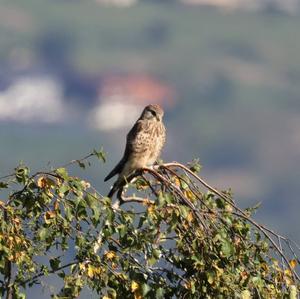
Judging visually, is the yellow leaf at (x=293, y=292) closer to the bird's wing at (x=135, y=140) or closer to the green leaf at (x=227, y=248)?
the green leaf at (x=227, y=248)

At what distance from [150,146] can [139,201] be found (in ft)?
7.18

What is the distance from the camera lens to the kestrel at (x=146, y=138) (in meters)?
8.26

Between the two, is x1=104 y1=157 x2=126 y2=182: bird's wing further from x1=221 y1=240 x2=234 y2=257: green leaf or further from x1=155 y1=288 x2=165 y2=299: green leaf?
x1=221 y1=240 x2=234 y2=257: green leaf

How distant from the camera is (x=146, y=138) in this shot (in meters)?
8.83

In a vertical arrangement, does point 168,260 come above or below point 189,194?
below

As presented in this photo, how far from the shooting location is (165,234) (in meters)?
6.07

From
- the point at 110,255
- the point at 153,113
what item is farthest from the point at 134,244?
the point at 153,113

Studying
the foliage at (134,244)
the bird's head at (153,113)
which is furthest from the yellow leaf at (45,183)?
the bird's head at (153,113)

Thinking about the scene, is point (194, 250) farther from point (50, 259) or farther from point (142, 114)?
point (142, 114)

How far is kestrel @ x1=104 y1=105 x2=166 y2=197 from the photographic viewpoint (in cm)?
826

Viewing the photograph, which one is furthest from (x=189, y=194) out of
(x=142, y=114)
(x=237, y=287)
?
(x=142, y=114)

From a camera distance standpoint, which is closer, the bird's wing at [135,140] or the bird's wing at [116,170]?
the bird's wing at [116,170]

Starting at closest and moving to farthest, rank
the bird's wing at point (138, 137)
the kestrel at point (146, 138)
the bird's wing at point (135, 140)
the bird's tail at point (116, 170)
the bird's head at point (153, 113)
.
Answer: the bird's tail at point (116, 170)
the kestrel at point (146, 138)
the bird's wing at point (135, 140)
the bird's wing at point (138, 137)
the bird's head at point (153, 113)

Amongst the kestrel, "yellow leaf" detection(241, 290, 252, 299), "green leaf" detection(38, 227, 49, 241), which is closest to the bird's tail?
the kestrel
